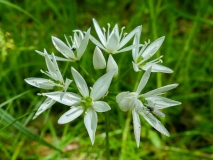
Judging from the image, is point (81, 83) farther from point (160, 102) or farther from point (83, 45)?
point (160, 102)

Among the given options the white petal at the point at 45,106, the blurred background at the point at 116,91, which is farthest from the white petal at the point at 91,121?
the blurred background at the point at 116,91

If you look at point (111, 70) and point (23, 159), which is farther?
point (23, 159)

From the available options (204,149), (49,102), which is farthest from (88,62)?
(49,102)

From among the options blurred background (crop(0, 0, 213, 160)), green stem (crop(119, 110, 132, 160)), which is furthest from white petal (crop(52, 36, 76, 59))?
green stem (crop(119, 110, 132, 160))

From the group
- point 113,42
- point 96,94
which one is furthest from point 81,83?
point 113,42

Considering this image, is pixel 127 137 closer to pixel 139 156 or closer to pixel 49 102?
pixel 139 156

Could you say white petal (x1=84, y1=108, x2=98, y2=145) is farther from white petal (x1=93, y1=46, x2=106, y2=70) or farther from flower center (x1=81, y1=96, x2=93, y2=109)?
white petal (x1=93, y1=46, x2=106, y2=70)

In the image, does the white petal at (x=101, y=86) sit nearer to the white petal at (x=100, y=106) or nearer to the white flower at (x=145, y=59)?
the white petal at (x=100, y=106)
